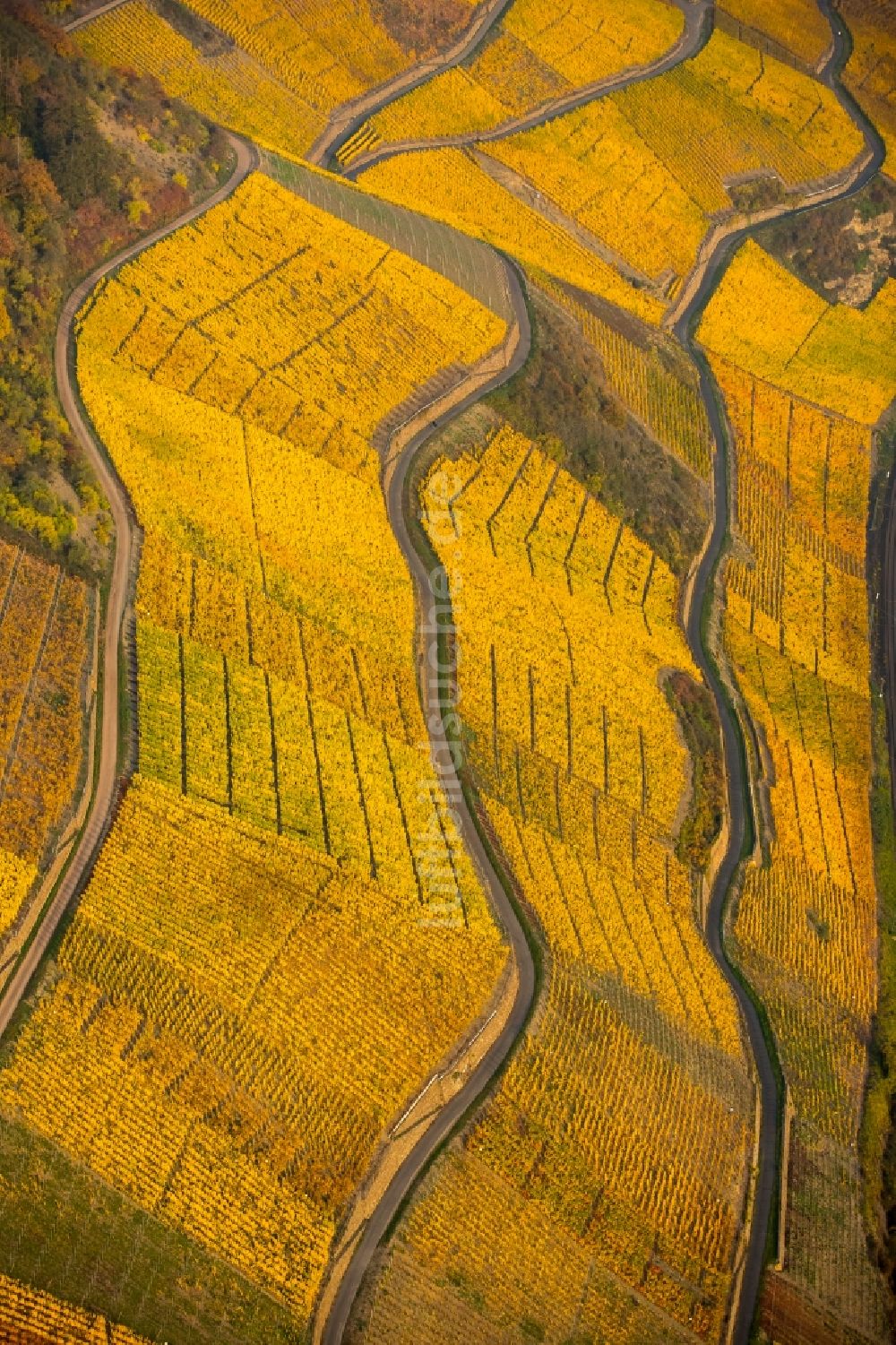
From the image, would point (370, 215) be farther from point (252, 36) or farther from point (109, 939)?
point (109, 939)

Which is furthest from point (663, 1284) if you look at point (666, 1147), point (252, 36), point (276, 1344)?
point (252, 36)

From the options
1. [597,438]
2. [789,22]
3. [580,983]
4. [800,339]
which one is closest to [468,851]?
[580,983]

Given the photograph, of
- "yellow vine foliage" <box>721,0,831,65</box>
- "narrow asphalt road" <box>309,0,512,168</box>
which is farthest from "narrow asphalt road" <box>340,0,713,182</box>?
"yellow vine foliage" <box>721,0,831,65</box>

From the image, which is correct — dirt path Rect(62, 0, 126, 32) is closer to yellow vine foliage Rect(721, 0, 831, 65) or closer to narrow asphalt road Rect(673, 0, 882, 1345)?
narrow asphalt road Rect(673, 0, 882, 1345)

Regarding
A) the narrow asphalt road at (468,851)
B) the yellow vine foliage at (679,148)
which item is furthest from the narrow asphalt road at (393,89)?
the narrow asphalt road at (468,851)

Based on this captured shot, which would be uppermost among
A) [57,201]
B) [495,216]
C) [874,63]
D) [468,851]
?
[874,63]

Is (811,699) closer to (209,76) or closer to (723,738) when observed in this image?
(723,738)
